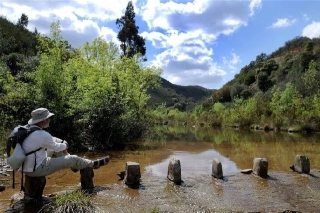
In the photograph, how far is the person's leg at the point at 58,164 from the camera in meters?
7.98

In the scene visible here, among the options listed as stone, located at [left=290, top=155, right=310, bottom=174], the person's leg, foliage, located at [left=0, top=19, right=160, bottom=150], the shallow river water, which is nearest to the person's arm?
the person's leg

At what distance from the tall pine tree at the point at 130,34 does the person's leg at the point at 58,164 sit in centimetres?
3735

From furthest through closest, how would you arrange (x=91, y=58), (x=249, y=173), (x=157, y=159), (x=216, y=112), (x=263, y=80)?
(x=263, y=80), (x=216, y=112), (x=91, y=58), (x=157, y=159), (x=249, y=173)

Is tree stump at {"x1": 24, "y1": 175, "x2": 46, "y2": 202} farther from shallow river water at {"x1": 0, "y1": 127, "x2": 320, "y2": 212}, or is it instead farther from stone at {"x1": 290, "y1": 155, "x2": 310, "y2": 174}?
stone at {"x1": 290, "y1": 155, "x2": 310, "y2": 174}

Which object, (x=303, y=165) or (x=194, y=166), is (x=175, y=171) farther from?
(x=194, y=166)

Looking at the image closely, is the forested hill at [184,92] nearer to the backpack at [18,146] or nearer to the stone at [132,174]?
the stone at [132,174]

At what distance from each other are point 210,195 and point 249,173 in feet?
9.42

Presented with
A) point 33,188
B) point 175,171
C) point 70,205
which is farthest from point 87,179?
point 175,171

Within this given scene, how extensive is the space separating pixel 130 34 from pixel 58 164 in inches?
1521

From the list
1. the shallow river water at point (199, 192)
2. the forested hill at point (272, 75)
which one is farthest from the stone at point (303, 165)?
the forested hill at point (272, 75)

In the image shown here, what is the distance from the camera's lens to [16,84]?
1761 cm

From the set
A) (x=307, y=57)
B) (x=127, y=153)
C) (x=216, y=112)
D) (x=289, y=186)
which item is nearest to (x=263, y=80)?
(x=307, y=57)

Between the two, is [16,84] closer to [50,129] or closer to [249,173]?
[50,129]

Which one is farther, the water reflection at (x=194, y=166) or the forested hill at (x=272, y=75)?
the forested hill at (x=272, y=75)
